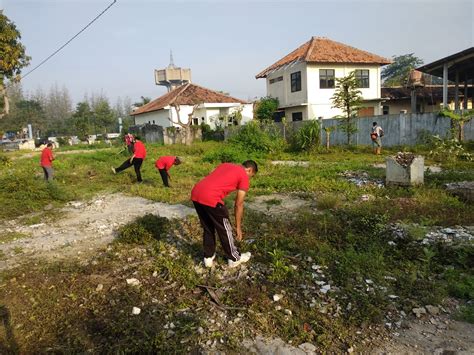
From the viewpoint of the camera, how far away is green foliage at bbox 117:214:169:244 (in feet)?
17.3

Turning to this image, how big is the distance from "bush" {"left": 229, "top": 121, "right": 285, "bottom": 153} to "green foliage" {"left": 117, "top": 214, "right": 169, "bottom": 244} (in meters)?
10.7

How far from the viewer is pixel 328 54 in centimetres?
2373

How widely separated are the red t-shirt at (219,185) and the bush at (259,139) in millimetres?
12042

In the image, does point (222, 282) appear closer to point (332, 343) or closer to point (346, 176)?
point (332, 343)

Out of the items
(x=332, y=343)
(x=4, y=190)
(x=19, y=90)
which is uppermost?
(x=19, y=90)

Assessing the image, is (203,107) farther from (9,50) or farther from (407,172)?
(407,172)

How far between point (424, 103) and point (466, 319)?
27.3 meters

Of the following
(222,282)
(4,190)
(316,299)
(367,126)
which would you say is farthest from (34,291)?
(367,126)

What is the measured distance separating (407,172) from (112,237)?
6.10m

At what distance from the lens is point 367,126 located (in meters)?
16.1

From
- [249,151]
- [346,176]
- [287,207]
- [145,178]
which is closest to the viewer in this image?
[287,207]

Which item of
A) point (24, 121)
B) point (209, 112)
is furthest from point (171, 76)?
point (209, 112)

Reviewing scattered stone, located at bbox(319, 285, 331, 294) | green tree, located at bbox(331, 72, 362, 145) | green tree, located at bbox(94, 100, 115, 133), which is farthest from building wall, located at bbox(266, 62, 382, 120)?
green tree, located at bbox(94, 100, 115, 133)

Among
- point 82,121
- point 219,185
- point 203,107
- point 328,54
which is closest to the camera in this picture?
point 219,185
